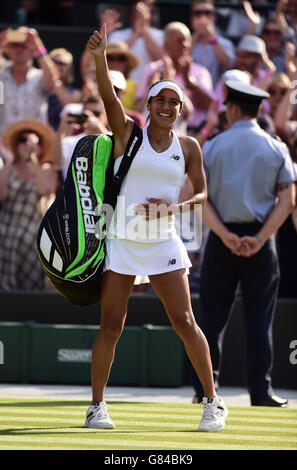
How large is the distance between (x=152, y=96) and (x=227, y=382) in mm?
3685

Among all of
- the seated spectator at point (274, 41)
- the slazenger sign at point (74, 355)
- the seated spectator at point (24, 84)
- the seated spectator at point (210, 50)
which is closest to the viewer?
the slazenger sign at point (74, 355)

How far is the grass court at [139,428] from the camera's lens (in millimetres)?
5301

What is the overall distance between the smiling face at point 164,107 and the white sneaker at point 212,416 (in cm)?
146

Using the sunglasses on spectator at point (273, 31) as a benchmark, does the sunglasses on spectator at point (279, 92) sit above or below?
below

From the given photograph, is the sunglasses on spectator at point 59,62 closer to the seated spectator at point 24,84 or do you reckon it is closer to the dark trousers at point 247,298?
the seated spectator at point 24,84

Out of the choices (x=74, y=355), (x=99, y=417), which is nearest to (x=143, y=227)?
(x=99, y=417)

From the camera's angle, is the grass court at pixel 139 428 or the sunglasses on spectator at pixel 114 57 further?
the sunglasses on spectator at pixel 114 57

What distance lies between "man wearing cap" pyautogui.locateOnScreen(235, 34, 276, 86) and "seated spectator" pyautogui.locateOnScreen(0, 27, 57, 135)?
1.90 m

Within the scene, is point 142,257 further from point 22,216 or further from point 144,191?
point 22,216

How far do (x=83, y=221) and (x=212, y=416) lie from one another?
1.22m

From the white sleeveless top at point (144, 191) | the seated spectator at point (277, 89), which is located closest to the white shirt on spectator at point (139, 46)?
the seated spectator at point (277, 89)

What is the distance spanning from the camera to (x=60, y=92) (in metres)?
10.8

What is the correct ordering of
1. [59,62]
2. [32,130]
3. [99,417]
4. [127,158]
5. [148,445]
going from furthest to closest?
1. [59,62]
2. [32,130]
3. [99,417]
4. [127,158]
5. [148,445]

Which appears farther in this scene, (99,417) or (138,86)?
(138,86)
